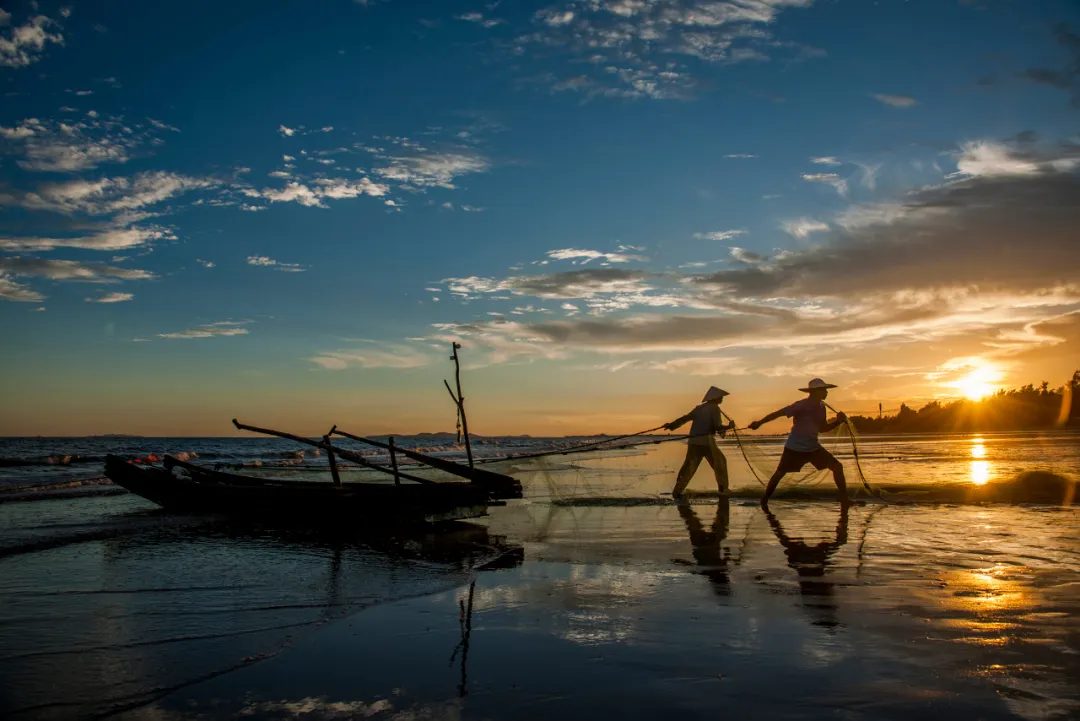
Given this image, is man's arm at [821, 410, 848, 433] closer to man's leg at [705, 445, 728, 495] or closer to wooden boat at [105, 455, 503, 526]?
man's leg at [705, 445, 728, 495]

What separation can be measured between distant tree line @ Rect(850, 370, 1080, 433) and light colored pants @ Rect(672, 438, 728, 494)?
64.4 m

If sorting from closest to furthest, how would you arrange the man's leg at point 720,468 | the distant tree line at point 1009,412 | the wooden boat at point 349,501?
the wooden boat at point 349,501, the man's leg at point 720,468, the distant tree line at point 1009,412

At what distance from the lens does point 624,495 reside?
61.3 feet

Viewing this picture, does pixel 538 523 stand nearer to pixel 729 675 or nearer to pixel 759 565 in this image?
pixel 759 565

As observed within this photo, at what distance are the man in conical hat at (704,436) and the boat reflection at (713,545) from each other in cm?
194

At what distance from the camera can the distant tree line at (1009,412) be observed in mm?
72250

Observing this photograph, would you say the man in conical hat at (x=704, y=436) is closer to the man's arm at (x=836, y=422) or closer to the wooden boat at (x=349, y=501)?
the man's arm at (x=836, y=422)

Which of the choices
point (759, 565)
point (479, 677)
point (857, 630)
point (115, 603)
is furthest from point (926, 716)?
point (115, 603)

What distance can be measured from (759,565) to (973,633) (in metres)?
3.13

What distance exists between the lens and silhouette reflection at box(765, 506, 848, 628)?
6168 mm

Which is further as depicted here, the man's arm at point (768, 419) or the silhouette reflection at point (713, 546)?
the man's arm at point (768, 419)

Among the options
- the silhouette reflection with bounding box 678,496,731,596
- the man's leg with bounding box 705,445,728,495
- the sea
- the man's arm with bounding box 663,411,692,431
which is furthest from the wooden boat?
the man's leg with bounding box 705,445,728,495

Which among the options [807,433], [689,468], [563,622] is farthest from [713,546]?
[689,468]

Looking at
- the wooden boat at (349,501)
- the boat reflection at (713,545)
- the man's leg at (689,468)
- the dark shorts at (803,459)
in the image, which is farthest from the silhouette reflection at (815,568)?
the wooden boat at (349,501)
